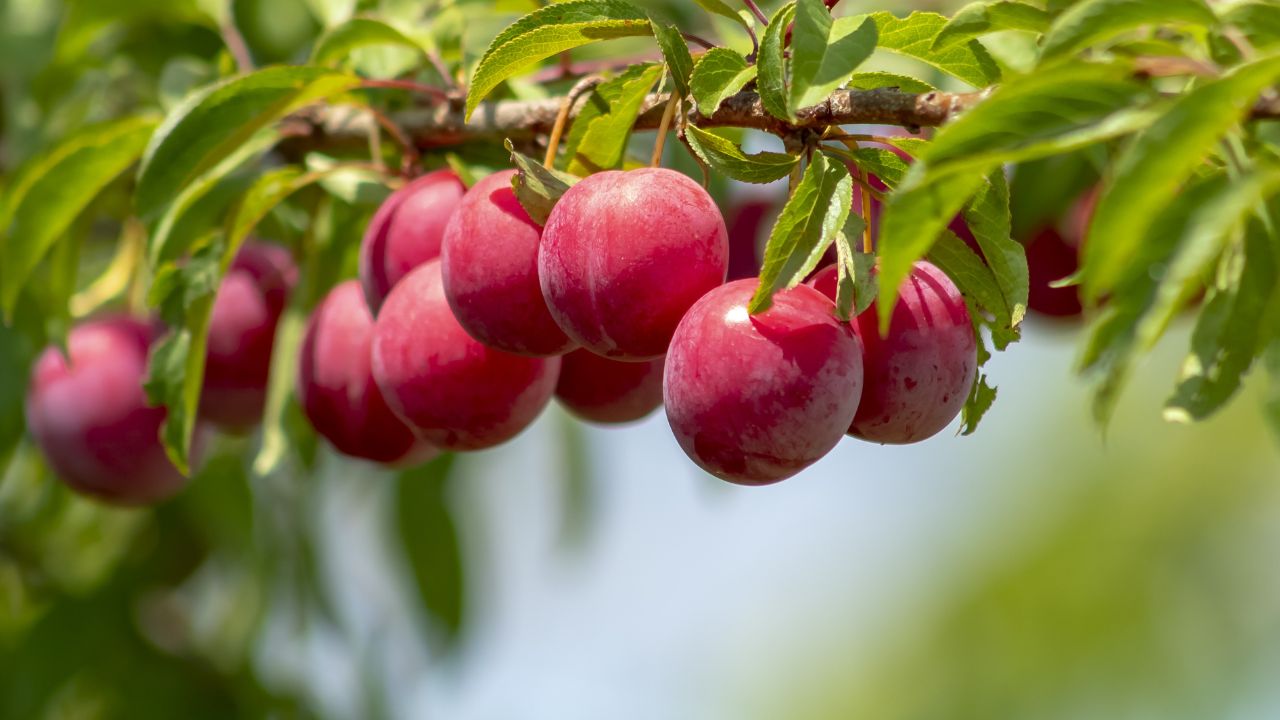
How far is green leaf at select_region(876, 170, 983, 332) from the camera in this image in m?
0.75

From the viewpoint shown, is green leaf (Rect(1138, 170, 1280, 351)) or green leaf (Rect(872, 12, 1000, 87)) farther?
green leaf (Rect(872, 12, 1000, 87))

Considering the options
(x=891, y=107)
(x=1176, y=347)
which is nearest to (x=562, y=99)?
(x=891, y=107)

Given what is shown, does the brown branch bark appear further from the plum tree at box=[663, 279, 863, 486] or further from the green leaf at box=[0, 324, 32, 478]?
the green leaf at box=[0, 324, 32, 478]

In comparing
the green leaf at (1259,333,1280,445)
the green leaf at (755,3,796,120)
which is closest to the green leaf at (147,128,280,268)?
the green leaf at (755,3,796,120)

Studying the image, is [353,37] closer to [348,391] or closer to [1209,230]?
[348,391]

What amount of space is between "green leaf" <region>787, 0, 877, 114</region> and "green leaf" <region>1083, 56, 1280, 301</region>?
0.79ft

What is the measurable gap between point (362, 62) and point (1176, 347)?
5274 millimetres

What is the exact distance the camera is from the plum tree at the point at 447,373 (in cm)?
119

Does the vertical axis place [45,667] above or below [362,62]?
below

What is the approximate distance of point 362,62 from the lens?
5.07ft

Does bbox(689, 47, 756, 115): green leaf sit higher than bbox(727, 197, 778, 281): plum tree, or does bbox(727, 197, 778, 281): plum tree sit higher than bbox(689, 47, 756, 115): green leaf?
bbox(689, 47, 756, 115): green leaf

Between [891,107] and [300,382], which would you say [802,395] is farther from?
[300,382]

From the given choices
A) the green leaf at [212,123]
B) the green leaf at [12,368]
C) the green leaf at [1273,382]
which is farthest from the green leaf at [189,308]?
the green leaf at [1273,382]

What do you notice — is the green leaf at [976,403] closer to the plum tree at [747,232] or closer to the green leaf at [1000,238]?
the green leaf at [1000,238]
